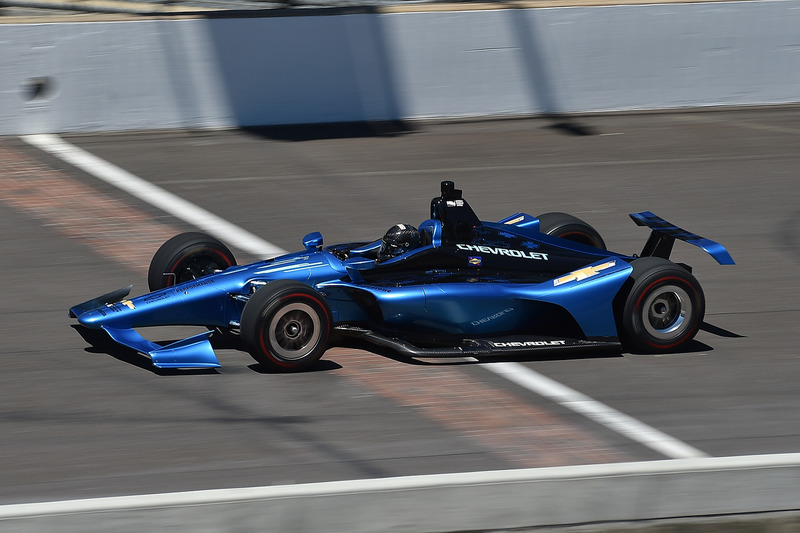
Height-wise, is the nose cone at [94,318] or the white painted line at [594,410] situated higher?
the nose cone at [94,318]

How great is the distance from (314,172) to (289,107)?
1981 millimetres

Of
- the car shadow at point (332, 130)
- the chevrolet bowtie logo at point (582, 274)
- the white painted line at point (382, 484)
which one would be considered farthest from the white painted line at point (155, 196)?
the white painted line at point (382, 484)

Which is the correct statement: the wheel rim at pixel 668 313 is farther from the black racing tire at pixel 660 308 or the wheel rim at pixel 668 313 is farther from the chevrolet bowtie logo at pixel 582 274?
the chevrolet bowtie logo at pixel 582 274

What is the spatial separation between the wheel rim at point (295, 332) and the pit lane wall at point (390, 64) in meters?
7.93

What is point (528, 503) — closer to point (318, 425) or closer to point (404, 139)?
point (318, 425)

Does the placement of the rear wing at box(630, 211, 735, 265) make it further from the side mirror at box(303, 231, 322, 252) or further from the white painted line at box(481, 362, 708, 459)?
the side mirror at box(303, 231, 322, 252)

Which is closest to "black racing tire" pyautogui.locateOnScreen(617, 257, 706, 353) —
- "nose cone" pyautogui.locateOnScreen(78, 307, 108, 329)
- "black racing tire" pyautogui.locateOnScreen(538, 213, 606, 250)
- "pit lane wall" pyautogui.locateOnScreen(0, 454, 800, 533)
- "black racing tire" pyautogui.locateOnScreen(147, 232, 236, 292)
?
"black racing tire" pyautogui.locateOnScreen(538, 213, 606, 250)

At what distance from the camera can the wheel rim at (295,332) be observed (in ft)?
24.3

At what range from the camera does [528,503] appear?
17.0ft

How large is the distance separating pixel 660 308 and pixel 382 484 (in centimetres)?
364

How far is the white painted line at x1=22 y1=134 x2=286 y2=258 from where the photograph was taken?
10977mm

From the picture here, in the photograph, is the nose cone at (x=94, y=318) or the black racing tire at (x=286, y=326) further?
the nose cone at (x=94, y=318)

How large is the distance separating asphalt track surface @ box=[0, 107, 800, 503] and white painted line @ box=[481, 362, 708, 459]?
67 millimetres

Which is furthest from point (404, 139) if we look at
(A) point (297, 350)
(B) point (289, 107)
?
(A) point (297, 350)
